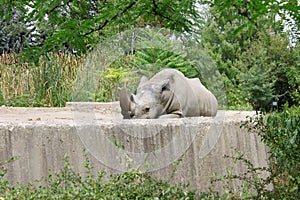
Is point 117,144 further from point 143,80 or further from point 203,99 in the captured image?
point 203,99

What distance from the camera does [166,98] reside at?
3646 mm

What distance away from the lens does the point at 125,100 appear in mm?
3219

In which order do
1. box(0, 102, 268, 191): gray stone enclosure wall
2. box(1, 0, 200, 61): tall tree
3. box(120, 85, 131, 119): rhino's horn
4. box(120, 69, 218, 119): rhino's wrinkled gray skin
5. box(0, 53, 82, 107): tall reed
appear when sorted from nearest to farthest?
box(1, 0, 200, 61): tall tree < box(0, 102, 268, 191): gray stone enclosure wall < box(120, 85, 131, 119): rhino's horn < box(120, 69, 218, 119): rhino's wrinkled gray skin < box(0, 53, 82, 107): tall reed

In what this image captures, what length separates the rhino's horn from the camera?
3199mm

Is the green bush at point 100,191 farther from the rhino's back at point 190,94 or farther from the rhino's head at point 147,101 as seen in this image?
the rhino's back at point 190,94

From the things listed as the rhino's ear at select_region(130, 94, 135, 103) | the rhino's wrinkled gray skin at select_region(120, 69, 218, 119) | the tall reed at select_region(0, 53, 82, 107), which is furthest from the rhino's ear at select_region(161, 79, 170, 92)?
the tall reed at select_region(0, 53, 82, 107)

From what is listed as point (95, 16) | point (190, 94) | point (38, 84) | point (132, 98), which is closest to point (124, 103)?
point (132, 98)

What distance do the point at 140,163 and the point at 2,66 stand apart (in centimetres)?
410

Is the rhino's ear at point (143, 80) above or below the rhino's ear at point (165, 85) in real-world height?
above

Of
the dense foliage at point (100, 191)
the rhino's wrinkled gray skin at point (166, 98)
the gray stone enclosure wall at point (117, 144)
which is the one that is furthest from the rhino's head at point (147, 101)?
the dense foliage at point (100, 191)

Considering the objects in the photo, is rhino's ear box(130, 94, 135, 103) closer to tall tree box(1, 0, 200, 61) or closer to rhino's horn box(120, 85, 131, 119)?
rhino's horn box(120, 85, 131, 119)

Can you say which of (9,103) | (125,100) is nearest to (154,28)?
(125,100)

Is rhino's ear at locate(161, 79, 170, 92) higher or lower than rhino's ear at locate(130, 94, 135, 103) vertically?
higher

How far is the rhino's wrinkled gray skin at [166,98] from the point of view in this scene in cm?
338
